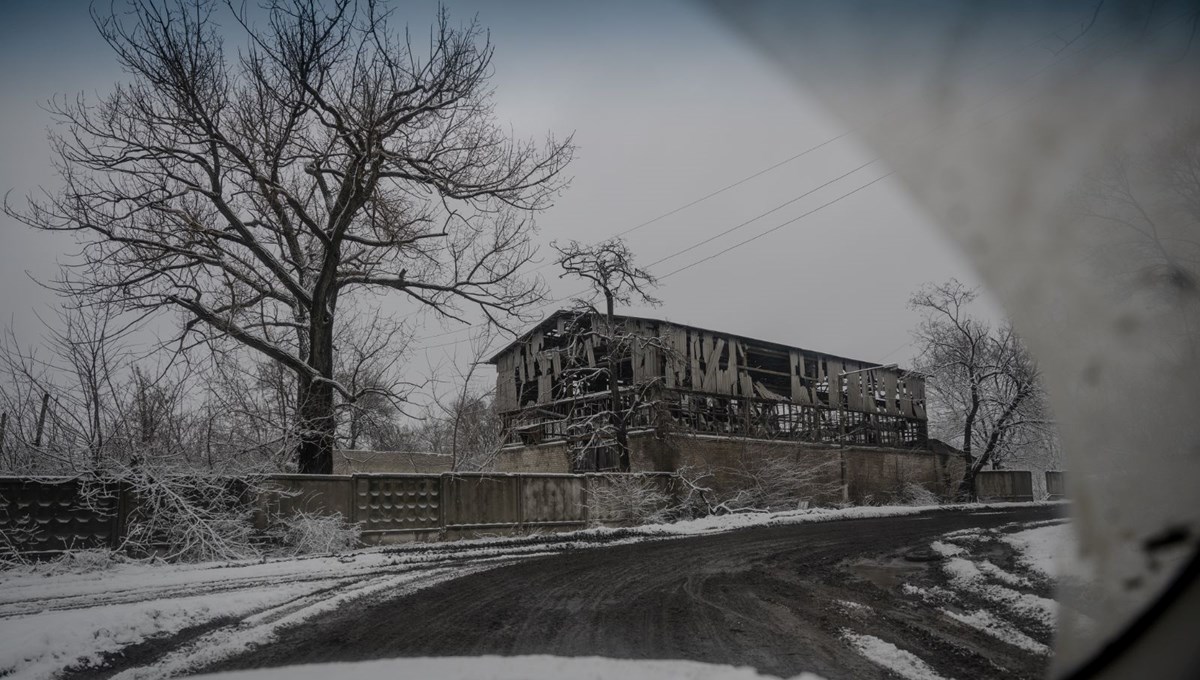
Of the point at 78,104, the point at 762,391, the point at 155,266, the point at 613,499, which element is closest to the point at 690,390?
the point at 762,391

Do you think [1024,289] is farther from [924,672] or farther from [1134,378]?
[924,672]

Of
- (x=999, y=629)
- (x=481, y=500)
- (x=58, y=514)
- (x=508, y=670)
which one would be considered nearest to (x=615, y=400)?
(x=481, y=500)

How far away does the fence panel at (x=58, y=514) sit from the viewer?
11492mm

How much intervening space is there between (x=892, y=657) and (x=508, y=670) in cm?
231

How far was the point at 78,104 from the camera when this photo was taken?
14266 mm

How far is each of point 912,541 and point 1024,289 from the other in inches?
437

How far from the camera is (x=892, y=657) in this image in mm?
4395

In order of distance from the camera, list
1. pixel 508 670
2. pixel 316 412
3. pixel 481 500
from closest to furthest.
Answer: pixel 508 670 → pixel 316 412 → pixel 481 500

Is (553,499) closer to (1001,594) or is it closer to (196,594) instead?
(196,594)

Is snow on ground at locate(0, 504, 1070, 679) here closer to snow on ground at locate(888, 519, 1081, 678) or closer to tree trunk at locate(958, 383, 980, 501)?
snow on ground at locate(888, 519, 1081, 678)

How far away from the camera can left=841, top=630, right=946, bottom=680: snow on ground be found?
404 cm

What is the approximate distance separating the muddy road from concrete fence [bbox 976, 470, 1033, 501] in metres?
29.9

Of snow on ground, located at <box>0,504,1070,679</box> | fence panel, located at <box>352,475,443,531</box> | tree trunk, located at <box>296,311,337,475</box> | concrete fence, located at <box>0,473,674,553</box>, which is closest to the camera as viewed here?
snow on ground, located at <box>0,504,1070,679</box>

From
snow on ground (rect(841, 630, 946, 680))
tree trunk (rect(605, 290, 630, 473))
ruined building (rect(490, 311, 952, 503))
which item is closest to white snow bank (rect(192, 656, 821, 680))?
snow on ground (rect(841, 630, 946, 680))
